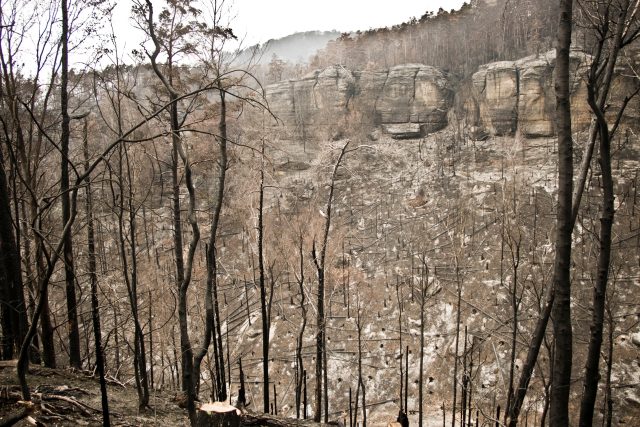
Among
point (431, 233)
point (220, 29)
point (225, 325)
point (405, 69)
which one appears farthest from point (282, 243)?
point (405, 69)

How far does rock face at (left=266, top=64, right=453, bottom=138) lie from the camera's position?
42.9 meters

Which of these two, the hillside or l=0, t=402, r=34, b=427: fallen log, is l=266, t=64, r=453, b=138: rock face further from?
l=0, t=402, r=34, b=427: fallen log

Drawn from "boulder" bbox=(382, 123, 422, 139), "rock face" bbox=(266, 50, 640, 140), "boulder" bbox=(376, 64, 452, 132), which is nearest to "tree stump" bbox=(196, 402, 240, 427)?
"rock face" bbox=(266, 50, 640, 140)

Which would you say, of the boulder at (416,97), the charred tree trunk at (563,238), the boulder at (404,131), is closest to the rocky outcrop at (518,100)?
the boulder at (416,97)

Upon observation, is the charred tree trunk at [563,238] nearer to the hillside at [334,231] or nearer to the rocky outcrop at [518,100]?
the hillside at [334,231]

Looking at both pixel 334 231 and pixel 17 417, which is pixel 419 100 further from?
pixel 17 417

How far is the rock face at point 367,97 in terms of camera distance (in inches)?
1690

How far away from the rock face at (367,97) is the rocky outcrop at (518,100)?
4.13 meters

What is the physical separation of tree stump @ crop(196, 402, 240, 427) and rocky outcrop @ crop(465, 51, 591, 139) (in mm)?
37301

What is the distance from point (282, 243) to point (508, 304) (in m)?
12.4

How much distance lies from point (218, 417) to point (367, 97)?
43.7 m

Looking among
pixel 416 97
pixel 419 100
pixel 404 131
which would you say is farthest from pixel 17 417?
pixel 416 97

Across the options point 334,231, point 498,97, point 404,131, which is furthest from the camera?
point 404,131

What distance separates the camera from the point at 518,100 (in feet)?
123
